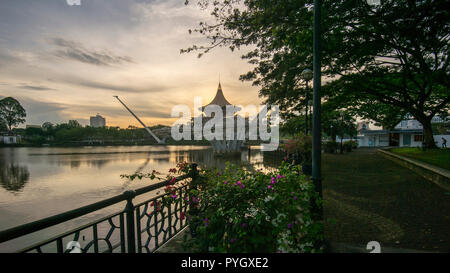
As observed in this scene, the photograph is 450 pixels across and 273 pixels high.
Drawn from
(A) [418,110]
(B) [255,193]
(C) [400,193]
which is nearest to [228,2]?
(B) [255,193]

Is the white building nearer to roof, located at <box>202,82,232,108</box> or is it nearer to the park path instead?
roof, located at <box>202,82,232,108</box>

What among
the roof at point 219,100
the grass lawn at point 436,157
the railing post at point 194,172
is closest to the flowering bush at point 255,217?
the railing post at point 194,172

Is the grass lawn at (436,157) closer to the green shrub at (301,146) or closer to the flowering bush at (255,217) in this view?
the green shrub at (301,146)

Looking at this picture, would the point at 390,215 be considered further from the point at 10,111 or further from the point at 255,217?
the point at 10,111

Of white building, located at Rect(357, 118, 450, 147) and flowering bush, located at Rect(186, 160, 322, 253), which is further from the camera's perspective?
white building, located at Rect(357, 118, 450, 147)

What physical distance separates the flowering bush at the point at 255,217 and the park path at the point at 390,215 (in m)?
0.39

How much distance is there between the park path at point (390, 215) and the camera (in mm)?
4223

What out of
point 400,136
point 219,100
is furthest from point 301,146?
point 219,100

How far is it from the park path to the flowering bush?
1.29 feet

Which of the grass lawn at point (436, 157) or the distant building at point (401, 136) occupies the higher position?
the distant building at point (401, 136)

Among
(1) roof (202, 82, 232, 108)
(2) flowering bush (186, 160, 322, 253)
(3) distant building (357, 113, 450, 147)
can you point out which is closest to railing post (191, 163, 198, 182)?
(2) flowering bush (186, 160, 322, 253)

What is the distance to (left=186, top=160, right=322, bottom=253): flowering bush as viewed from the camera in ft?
7.29
